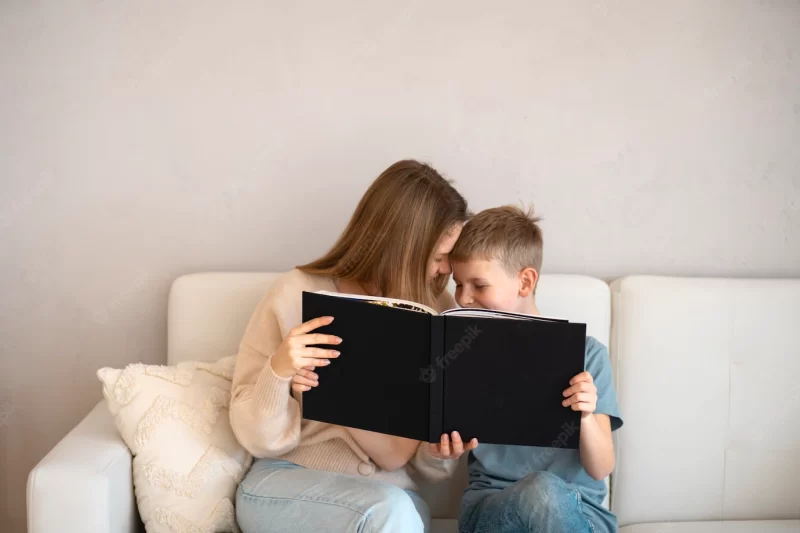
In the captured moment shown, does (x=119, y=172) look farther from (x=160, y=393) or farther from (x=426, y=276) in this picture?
(x=426, y=276)

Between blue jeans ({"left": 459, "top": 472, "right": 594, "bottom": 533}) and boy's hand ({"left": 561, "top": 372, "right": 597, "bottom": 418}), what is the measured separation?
0.52ft

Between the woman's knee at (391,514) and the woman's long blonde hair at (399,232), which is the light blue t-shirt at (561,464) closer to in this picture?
the woman's knee at (391,514)

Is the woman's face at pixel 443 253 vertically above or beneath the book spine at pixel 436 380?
above

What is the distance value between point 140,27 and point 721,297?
1.70m

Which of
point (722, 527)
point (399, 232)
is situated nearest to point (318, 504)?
point (399, 232)

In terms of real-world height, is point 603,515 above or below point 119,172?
below

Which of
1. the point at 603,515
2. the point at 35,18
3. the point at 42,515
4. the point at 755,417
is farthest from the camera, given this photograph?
the point at 35,18

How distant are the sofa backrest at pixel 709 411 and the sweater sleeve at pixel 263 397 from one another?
2.86 ft

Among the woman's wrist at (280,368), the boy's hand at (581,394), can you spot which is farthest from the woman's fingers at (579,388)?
the woman's wrist at (280,368)

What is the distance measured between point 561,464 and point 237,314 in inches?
35.3

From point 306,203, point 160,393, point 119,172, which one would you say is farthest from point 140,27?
point 160,393


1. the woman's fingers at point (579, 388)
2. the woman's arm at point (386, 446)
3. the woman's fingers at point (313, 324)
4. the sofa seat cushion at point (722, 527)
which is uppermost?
the woman's fingers at point (313, 324)

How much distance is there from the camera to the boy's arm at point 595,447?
1.55 m

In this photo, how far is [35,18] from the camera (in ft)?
6.95
